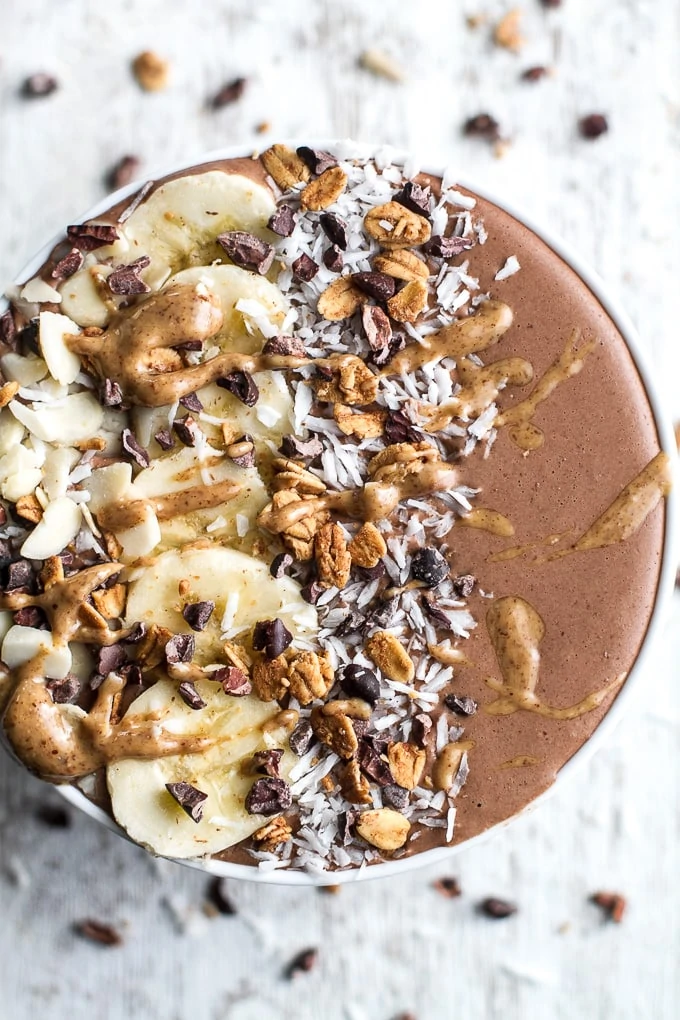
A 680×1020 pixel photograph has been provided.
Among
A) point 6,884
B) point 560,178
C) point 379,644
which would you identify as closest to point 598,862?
point 379,644

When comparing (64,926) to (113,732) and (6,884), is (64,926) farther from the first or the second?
(113,732)

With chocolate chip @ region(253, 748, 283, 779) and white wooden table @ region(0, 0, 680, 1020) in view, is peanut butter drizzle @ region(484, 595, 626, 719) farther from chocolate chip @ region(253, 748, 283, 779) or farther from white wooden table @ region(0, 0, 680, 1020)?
white wooden table @ region(0, 0, 680, 1020)

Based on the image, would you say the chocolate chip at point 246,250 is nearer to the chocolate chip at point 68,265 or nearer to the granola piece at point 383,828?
the chocolate chip at point 68,265

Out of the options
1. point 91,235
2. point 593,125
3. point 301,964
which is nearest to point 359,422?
point 91,235

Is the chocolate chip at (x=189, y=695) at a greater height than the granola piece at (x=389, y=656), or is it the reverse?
the granola piece at (x=389, y=656)

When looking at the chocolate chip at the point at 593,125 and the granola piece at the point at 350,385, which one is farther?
the chocolate chip at the point at 593,125

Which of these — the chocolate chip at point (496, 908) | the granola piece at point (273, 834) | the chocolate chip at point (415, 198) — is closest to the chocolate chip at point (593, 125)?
the chocolate chip at point (415, 198)

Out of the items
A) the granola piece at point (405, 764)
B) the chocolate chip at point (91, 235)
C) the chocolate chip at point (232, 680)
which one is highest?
the chocolate chip at point (91, 235)

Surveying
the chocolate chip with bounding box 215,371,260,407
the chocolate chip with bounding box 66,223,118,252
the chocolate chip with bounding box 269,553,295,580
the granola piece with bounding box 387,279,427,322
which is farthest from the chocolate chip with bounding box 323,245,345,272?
the chocolate chip with bounding box 269,553,295,580
